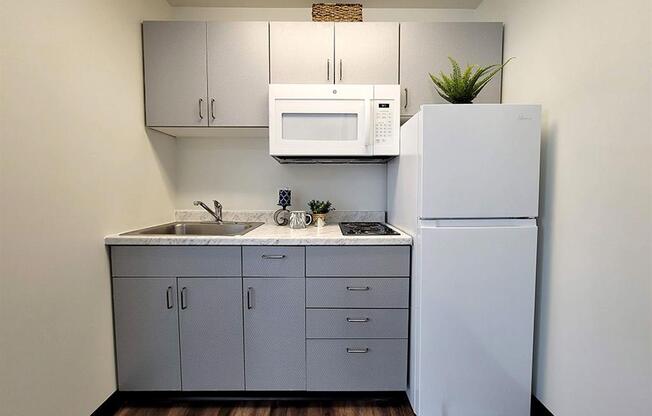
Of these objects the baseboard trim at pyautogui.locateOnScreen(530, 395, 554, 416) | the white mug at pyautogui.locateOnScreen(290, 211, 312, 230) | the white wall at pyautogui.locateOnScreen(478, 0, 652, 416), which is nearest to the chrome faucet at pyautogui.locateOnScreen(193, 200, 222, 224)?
the white mug at pyautogui.locateOnScreen(290, 211, 312, 230)

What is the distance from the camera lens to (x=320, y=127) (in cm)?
172

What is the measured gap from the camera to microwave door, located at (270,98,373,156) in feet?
5.54

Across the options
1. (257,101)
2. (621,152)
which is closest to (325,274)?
(257,101)

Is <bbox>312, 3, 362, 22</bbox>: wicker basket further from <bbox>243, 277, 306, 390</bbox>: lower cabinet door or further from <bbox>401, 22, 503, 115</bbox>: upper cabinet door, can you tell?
<bbox>243, 277, 306, 390</bbox>: lower cabinet door

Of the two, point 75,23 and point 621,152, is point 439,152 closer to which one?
point 621,152

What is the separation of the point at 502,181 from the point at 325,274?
0.95 metres

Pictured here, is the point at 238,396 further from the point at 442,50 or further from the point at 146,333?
the point at 442,50

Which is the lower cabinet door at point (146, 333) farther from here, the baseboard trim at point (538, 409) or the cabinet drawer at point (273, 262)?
the baseboard trim at point (538, 409)

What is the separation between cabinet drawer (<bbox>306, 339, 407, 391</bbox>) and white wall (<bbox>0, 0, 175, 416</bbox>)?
1078 mm

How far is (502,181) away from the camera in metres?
1.31

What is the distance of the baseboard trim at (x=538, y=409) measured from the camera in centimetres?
140

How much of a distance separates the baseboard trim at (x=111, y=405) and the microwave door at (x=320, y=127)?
5.09ft

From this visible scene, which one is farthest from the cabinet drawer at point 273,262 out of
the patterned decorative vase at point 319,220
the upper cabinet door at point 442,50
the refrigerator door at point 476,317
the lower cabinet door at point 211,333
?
the upper cabinet door at point 442,50

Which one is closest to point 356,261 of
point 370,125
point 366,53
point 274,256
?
point 274,256
